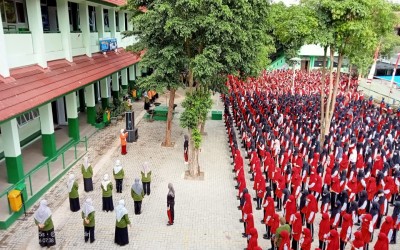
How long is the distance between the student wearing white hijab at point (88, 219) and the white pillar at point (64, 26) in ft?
25.6

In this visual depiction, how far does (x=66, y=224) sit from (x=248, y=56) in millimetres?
7700

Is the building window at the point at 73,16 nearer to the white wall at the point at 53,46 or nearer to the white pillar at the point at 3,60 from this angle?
the white wall at the point at 53,46

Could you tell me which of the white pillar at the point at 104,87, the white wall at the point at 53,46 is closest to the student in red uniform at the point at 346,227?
the white wall at the point at 53,46

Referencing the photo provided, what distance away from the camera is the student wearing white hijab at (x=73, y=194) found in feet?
29.6

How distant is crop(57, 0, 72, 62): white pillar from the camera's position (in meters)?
13.1

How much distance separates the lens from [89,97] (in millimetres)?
16094

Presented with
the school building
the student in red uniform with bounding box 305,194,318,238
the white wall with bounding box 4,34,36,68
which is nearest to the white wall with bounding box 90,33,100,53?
the school building

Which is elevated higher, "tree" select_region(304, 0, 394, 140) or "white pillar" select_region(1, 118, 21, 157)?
"tree" select_region(304, 0, 394, 140)

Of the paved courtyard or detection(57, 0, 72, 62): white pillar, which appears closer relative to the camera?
the paved courtyard

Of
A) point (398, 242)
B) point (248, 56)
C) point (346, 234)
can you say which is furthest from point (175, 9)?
point (398, 242)

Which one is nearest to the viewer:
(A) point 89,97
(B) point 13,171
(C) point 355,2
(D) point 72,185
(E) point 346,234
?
(E) point 346,234

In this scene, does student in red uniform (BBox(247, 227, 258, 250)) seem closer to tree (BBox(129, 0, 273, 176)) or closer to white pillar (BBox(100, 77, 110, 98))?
tree (BBox(129, 0, 273, 176))

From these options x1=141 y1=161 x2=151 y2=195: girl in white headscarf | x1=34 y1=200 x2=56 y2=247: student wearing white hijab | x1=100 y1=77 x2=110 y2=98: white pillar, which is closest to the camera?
x1=34 y1=200 x2=56 y2=247: student wearing white hijab

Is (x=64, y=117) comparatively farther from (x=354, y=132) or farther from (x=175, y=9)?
(x=354, y=132)
